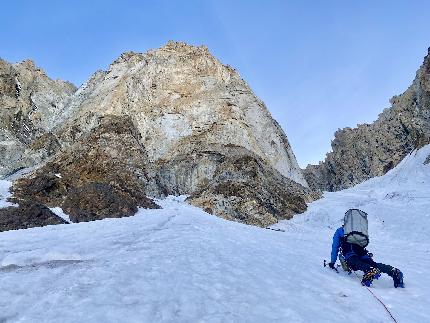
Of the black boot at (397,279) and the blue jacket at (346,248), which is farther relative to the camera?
the blue jacket at (346,248)

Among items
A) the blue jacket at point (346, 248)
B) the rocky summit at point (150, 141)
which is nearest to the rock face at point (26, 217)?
the rocky summit at point (150, 141)

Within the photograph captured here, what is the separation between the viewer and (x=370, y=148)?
4257 inches

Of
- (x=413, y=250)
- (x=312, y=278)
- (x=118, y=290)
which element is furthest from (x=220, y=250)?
(x=413, y=250)

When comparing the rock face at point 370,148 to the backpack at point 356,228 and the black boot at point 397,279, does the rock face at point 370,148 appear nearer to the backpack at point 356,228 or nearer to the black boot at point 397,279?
the backpack at point 356,228

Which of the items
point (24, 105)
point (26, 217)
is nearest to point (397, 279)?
point (26, 217)

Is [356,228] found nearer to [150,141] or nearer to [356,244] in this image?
[356,244]

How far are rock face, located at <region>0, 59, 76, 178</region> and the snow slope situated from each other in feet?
151

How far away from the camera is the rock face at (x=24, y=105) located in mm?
59656

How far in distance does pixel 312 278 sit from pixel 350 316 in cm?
257

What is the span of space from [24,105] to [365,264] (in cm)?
7014

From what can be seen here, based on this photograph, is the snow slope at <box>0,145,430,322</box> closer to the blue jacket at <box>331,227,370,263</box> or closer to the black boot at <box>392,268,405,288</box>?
the black boot at <box>392,268,405,288</box>

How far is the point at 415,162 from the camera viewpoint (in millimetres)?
47438

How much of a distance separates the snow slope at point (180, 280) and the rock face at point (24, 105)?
151 feet

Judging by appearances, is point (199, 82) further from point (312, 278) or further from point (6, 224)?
point (312, 278)
